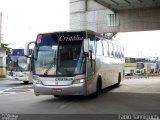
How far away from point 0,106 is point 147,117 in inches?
227

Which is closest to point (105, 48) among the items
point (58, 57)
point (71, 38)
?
point (71, 38)

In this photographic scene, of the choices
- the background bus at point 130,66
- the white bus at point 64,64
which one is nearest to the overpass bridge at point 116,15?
the white bus at point 64,64

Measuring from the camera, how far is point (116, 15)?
29.0 m

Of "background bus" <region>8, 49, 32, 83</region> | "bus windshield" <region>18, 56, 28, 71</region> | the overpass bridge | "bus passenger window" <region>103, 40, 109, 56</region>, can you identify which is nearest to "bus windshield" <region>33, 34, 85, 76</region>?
"bus passenger window" <region>103, 40, 109, 56</region>

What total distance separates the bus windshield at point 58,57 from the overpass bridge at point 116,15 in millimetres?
11194

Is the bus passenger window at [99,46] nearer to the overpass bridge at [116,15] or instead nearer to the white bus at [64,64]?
the white bus at [64,64]

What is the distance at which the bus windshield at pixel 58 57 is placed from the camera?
14.9 m

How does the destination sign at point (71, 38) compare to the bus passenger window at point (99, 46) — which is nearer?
the destination sign at point (71, 38)

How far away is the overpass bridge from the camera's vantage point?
27.2m

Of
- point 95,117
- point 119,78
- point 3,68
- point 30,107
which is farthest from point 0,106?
point 3,68

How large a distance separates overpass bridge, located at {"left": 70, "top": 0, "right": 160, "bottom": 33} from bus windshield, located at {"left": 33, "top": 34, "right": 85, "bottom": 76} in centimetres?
1119

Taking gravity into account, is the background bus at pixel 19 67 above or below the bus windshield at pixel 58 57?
below

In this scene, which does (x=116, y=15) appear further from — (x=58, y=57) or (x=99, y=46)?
(x=58, y=57)

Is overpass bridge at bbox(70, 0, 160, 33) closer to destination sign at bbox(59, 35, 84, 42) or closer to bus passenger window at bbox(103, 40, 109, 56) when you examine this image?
bus passenger window at bbox(103, 40, 109, 56)
